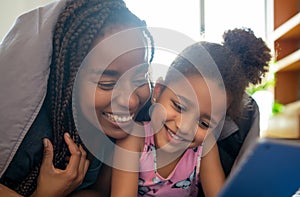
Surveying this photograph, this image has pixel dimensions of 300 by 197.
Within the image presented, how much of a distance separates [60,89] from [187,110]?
0.80ft

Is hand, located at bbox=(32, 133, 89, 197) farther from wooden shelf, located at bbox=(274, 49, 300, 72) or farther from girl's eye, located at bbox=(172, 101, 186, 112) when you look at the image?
wooden shelf, located at bbox=(274, 49, 300, 72)

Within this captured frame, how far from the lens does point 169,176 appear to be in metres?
0.95

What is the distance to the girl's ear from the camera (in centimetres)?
90

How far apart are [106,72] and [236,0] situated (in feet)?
7.83

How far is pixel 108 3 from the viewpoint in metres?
0.86

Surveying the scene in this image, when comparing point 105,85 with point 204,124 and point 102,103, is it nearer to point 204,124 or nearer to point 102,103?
point 102,103

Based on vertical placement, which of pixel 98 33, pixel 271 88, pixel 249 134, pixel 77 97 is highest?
pixel 98 33

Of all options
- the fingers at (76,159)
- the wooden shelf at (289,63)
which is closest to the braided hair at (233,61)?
the fingers at (76,159)

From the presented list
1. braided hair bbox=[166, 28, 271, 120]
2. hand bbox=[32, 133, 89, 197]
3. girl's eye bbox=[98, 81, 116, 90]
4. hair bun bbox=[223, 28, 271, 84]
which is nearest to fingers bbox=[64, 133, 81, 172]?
hand bbox=[32, 133, 89, 197]

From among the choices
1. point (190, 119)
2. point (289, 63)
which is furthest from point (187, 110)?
point (289, 63)

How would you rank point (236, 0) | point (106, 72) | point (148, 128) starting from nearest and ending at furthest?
point (106, 72) < point (148, 128) < point (236, 0)

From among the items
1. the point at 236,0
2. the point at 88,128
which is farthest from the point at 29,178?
the point at 236,0

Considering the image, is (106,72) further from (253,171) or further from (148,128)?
(253,171)

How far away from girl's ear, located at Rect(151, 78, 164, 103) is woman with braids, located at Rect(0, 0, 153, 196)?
1.6 inches
